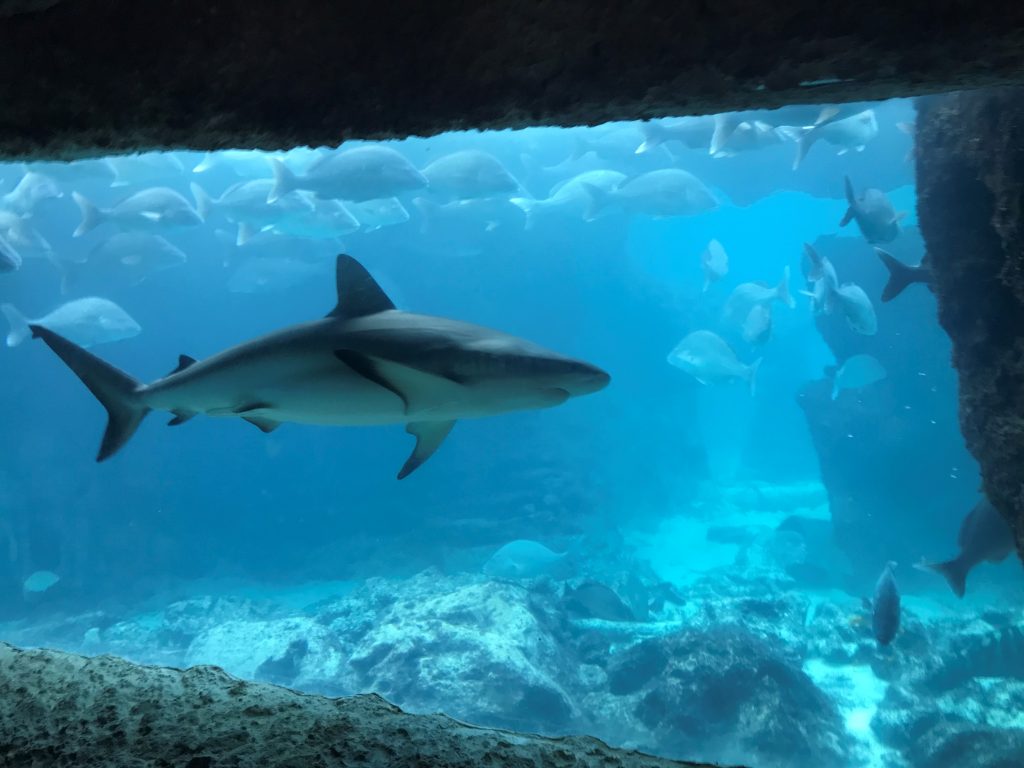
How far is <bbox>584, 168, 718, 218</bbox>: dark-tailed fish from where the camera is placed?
19.5 meters

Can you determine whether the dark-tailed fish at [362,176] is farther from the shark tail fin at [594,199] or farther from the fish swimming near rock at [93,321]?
the shark tail fin at [594,199]

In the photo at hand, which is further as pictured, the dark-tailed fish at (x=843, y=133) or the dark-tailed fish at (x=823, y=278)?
the dark-tailed fish at (x=823, y=278)

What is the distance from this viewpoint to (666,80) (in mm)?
1922

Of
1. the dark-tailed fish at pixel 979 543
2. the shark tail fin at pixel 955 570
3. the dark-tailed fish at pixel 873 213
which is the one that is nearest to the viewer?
the dark-tailed fish at pixel 979 543

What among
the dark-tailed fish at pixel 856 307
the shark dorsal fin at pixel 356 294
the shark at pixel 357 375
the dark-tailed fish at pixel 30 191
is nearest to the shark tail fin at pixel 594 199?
the dark-tailed fish at pixel 856 307

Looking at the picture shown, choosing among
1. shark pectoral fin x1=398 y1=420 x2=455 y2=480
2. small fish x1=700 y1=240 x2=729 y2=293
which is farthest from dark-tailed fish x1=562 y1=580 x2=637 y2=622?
small fish x1=700 y1=240 x2=729 y2=293

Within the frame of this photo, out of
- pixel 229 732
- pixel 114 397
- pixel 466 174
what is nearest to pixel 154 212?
pixel 466 174

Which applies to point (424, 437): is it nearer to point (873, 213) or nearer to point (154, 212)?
point (873, 213)

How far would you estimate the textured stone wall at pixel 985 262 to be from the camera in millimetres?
3994

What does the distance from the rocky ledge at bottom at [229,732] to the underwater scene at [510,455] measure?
1.38 metres

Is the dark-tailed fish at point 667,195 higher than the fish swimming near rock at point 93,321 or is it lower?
higher

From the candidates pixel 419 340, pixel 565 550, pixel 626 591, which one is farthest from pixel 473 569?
pixel 419 340

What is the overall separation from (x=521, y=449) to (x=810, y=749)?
19149 millimetres

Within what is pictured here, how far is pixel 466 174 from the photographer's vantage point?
16.8 metres
